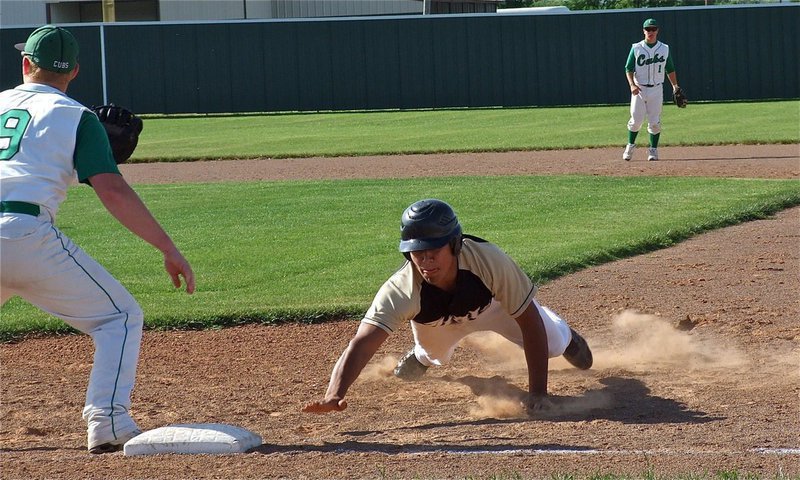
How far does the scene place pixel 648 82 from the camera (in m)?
16.0

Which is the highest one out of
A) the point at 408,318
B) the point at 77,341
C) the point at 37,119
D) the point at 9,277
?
the point at 37,119

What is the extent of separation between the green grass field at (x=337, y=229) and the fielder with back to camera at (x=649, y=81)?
2383 mm

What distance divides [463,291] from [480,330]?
0.56 metres

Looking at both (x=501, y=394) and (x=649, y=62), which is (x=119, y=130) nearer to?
(x=501, y=394)

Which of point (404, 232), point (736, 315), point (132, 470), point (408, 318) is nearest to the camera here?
point (132, 470)

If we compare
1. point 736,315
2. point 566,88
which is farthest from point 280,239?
point 566,88

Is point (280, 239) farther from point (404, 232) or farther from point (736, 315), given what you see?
point (404, 232)

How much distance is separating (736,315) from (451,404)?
2.50 m

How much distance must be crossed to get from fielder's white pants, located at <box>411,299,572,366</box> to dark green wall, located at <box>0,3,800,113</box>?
23.3 meters

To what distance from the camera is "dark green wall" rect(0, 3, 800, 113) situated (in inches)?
1086

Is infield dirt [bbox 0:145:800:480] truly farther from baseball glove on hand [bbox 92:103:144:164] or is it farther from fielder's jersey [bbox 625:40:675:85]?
fielder's jersey [bbox 625:40:675:85]

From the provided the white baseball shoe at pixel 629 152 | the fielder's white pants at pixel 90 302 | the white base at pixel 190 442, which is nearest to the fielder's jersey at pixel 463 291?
the white base at pixel 190 442

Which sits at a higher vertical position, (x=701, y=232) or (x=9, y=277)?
(x=9, y=277)

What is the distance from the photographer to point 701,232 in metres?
10.0
